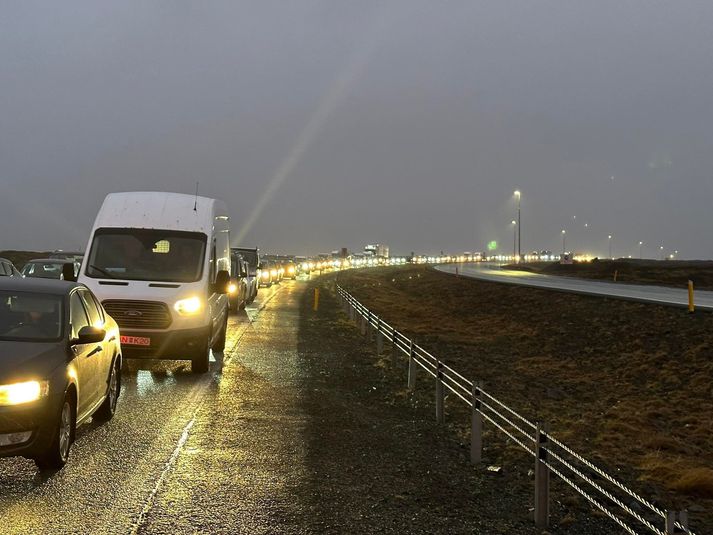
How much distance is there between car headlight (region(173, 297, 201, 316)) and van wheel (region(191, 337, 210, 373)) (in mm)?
653

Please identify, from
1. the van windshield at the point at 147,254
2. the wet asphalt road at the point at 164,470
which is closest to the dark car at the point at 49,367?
the wet asphalt road at the point at 164,470

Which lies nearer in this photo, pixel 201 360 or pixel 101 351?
pixel 101 351

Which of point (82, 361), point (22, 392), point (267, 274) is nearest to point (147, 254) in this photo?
point (82, 361)

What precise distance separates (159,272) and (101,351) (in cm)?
450

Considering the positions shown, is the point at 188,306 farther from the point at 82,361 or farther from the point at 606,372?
the point at 606,372

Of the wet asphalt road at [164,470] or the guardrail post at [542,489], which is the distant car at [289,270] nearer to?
the wet asphalt road at [164,470]

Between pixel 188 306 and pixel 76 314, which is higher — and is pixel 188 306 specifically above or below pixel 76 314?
below

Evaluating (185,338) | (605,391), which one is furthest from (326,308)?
(185,338)

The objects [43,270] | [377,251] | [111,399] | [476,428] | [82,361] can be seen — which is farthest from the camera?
[377,251]

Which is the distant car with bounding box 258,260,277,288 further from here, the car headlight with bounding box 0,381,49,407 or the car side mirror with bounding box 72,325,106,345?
the car headlight with bounding box 0,381,49,407

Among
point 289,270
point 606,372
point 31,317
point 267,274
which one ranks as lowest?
point 606,372

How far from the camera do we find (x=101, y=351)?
7.89 m

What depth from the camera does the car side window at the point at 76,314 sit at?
712 cm

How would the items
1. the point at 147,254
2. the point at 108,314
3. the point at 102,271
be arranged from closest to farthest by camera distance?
the point at 108,314
the point at 102,271
the point at 147,254
